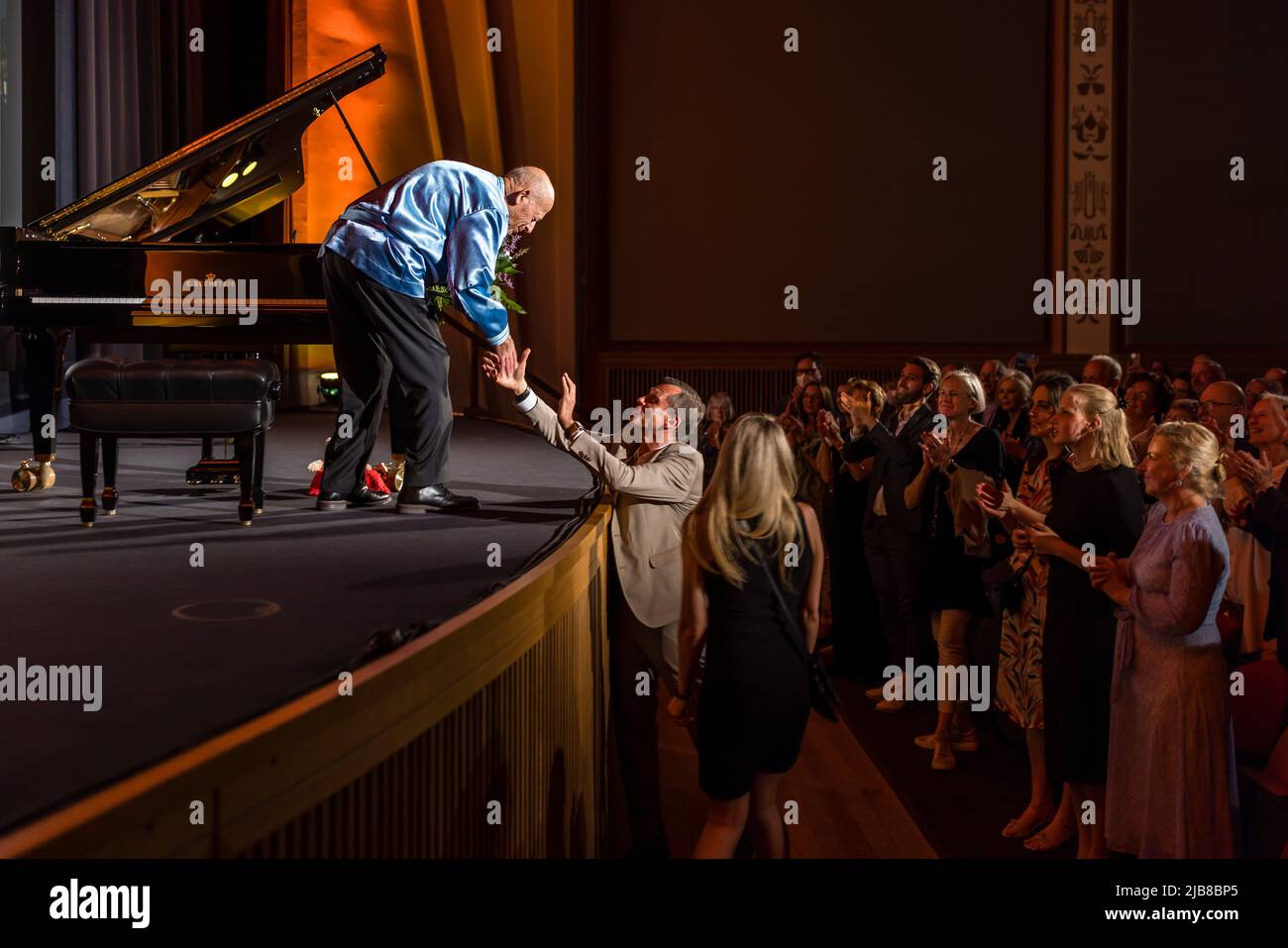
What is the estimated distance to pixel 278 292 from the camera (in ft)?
15.1

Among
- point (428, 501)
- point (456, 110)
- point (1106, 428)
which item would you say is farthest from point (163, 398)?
point (456, 110)

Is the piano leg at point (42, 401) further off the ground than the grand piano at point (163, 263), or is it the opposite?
the grand piano at point (163, 263)

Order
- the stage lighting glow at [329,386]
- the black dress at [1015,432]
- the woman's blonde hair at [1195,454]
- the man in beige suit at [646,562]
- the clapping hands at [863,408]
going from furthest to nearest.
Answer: the stage lighting glow at [329,386], the clapping hands at [863,408], the black dress at [1015,432], the man in beige suit at [646,562], the woman's blonde hair at [1195,454]

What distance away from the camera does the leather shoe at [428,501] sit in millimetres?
3422

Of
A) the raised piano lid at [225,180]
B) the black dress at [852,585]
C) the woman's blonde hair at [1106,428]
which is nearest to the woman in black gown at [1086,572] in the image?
the woman's blonde hair at [1106,428]

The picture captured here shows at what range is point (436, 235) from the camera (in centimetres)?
329

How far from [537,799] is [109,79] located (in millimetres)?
6598

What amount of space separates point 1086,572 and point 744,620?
1.04m

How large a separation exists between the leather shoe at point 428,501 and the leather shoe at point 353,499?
19cm

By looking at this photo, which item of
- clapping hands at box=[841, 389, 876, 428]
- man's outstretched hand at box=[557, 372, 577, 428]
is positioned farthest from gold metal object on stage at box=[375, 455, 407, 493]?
clapping hands at box=[841, 389, 876, 428]

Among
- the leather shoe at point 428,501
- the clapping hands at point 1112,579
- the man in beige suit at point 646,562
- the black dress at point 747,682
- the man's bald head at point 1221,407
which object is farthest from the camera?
the man's bald head at point 1221,407

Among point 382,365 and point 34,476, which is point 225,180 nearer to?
point 34,476
